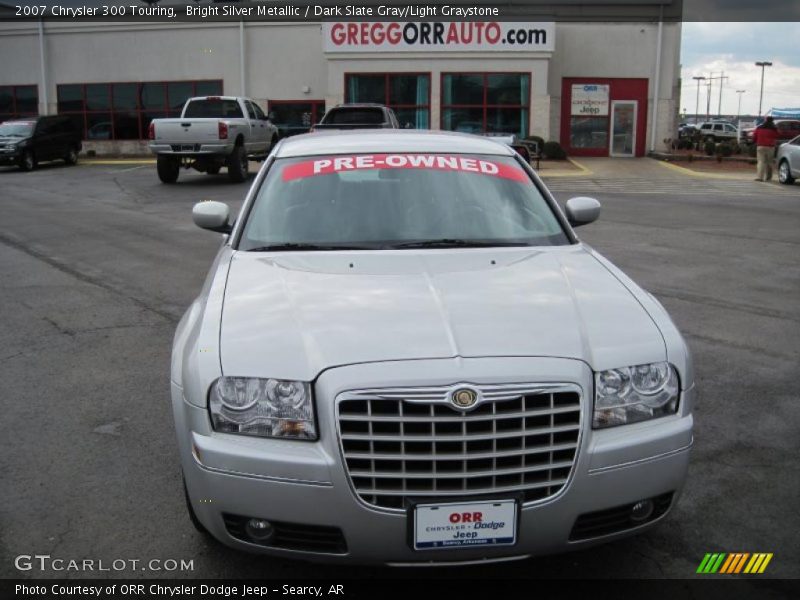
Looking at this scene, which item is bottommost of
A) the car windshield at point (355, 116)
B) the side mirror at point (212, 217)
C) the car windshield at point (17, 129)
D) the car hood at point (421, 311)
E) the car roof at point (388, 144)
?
the car hood at point (421, 311)

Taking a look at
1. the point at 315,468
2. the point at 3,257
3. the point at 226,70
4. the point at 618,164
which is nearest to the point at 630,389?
the point at 315,468

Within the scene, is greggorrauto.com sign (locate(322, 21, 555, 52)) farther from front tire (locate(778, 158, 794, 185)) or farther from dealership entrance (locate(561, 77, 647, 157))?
front tire (locate(778, 158, 794, 185))

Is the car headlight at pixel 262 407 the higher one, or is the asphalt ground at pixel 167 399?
the car headlight at pixel 262 407

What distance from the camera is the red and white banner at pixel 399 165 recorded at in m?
4.79

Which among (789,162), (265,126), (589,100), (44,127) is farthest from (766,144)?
(44,127)

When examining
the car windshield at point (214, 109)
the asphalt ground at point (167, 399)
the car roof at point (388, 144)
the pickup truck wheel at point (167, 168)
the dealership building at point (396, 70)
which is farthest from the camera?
the dealership building at point (396, 70)

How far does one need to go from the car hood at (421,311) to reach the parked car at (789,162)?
21.2 meters

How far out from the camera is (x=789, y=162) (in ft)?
75.0

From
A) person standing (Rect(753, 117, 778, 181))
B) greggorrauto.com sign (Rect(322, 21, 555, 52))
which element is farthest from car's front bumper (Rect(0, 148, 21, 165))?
person standing (Rect(753, 117, 778, 181))

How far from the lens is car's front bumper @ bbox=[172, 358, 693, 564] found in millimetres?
2818

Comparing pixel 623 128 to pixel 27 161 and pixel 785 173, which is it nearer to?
pixel 785 173

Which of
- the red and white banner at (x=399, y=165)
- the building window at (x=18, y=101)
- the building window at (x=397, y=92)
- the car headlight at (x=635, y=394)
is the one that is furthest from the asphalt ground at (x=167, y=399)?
the building window at (x=18, y=101)

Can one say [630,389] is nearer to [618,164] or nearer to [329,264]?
[329,264]

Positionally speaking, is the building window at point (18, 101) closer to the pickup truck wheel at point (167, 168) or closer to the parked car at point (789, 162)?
the pickup truck wheel at point (167, 168)
